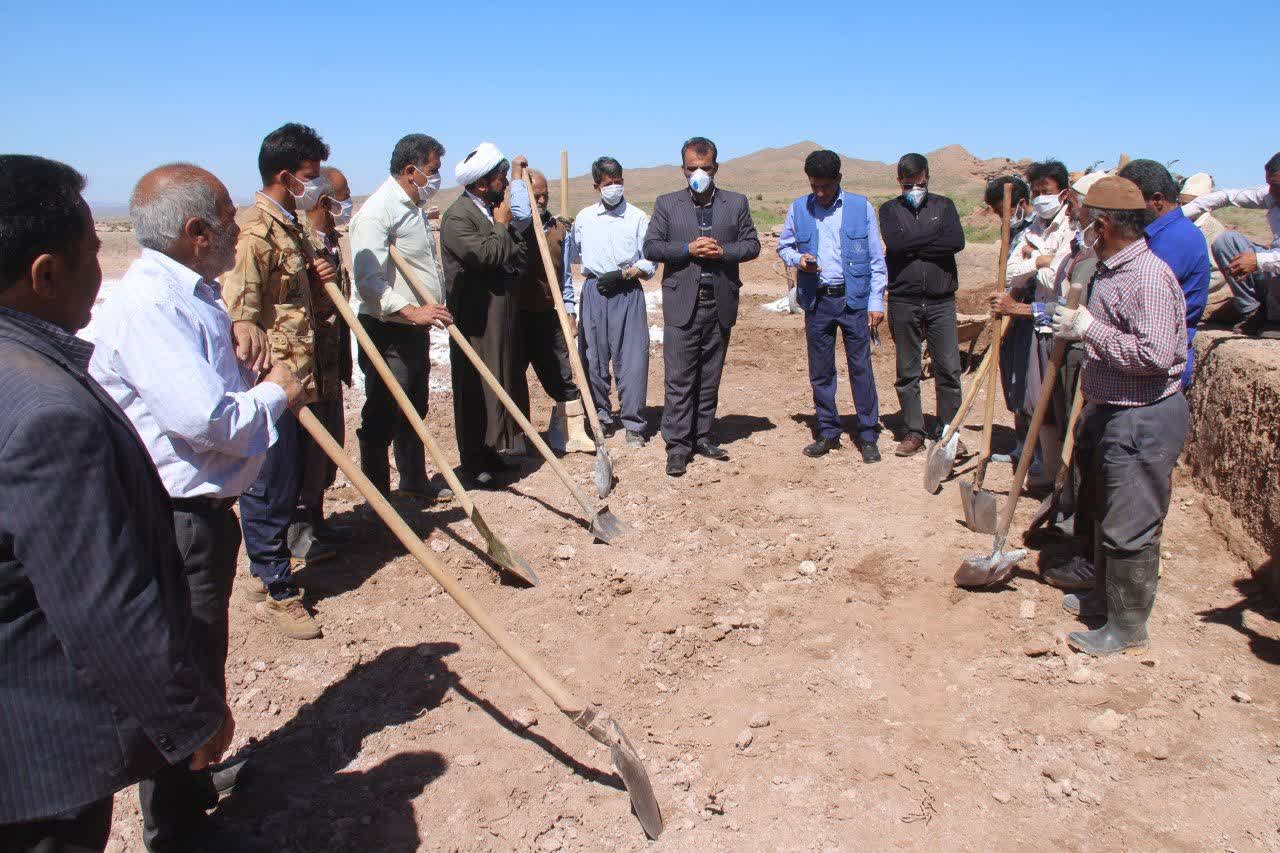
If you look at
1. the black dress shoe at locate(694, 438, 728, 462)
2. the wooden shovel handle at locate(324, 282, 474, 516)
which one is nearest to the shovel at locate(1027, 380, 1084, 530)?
the black dress shoe at locate(694, 438, 728, 462)

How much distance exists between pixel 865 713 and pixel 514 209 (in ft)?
12.9

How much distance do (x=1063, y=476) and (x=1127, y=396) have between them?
1221 mm

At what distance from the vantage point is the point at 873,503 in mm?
5422

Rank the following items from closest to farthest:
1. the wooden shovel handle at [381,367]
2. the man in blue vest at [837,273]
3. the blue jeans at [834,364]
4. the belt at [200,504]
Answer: the belt at [200,504] < the wooden shovel handle at [381,367] < the man in blue vest at [837,273] < the blue jeans at [834,364]

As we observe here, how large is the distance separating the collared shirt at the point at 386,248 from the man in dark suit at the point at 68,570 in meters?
3.18

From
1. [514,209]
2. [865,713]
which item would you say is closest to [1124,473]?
[865,713]

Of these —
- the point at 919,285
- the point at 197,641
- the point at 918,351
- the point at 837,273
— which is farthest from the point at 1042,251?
the point at 197,641

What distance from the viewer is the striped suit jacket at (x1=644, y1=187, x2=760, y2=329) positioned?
5.89 m

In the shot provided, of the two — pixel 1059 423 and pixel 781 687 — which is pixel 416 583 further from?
pixel 1059 423

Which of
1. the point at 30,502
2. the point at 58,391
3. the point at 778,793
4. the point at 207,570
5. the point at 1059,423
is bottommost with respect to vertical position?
the point at 778,793

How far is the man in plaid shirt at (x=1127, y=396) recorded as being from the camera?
10.7ft

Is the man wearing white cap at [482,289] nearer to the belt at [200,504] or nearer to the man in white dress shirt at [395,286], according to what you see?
the man in white dress shirt at [395,286]

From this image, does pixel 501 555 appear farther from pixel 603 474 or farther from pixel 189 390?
pixel 189 390

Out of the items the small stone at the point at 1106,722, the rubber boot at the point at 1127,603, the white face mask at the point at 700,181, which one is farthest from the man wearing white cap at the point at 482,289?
the small stone at the point at 1106,722
